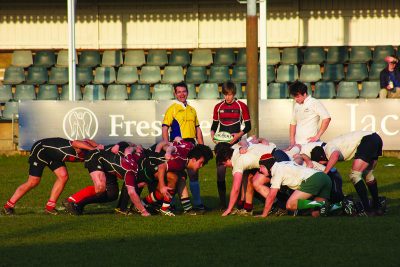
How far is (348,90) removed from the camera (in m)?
30.0

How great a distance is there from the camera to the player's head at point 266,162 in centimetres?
1584

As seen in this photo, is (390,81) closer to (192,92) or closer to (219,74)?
(219,74)

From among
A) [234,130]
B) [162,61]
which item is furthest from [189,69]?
[234,130]

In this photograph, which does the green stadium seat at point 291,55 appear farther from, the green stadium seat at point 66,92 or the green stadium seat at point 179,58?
the green stadium seat at point 66,92

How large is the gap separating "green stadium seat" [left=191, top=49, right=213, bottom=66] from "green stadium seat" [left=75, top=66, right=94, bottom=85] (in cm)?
295

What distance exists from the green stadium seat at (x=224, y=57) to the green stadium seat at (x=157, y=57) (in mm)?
1478

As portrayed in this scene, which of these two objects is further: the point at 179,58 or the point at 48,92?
the point at 179,58

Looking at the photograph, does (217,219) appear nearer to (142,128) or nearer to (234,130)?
(234,130)

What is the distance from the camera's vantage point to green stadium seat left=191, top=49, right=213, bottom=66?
31.8m

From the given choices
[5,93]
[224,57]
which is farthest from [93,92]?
[224,57]

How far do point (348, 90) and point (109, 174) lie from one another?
14.4 metres

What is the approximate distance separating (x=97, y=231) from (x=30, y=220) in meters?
1.81

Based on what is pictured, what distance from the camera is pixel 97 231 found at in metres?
14.4

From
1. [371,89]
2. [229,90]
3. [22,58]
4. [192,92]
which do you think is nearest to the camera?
[229,90]
